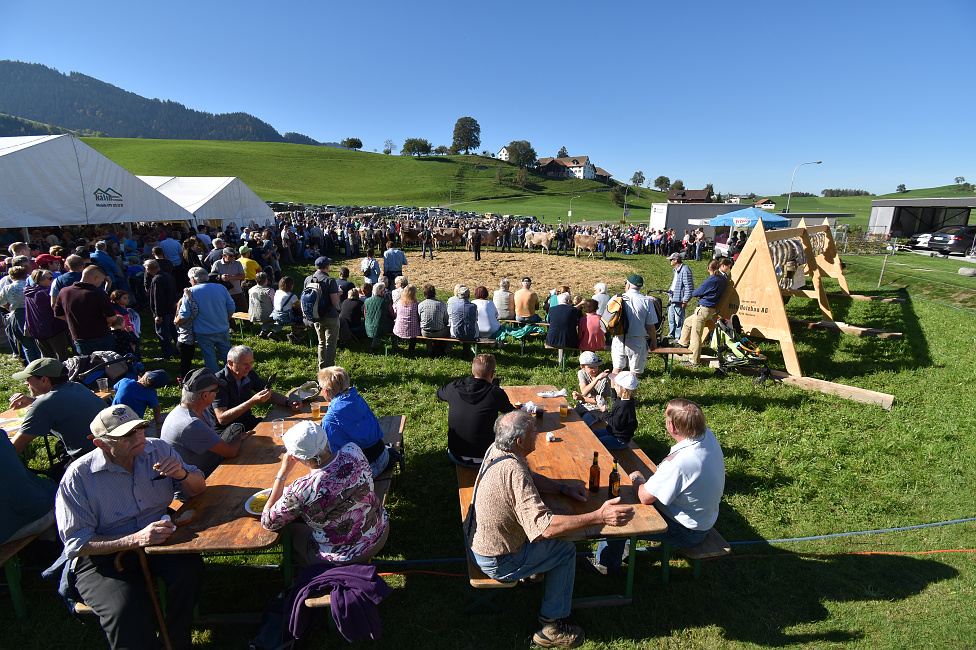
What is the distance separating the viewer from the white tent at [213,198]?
1839 centimetres

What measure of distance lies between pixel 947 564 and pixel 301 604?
16.9ft

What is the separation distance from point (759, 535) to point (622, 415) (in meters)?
1.64

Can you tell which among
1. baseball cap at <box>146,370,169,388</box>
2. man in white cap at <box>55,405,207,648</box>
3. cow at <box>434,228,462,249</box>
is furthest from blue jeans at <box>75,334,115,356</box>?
cow at <box>434,228,462,249</box>

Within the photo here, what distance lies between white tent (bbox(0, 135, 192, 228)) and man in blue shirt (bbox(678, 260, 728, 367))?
1593cm

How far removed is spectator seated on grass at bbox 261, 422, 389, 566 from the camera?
9.06 ft

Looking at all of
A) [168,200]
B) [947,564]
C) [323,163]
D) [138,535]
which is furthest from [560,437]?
[323,163]

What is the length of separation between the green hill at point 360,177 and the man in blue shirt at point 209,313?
5234 cm

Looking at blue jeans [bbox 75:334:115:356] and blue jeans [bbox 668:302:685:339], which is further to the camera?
blue jeans [bbox 668:302:685:339]

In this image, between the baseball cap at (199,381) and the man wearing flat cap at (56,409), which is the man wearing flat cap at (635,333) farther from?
the man wearing flat cap at (56,409)

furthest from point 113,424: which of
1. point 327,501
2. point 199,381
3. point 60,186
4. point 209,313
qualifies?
point 60,186

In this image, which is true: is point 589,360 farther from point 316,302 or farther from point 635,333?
point 316,302

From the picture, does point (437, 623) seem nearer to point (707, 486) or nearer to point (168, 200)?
point (707, 486)

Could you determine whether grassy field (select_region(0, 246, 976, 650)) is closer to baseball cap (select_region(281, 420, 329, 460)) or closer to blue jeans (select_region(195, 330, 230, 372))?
blue jeans (select_region(195, 330, 230, 372))

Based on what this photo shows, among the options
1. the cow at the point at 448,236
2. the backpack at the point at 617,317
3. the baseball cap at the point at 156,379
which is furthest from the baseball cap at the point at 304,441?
the cow at the point at 448,236
